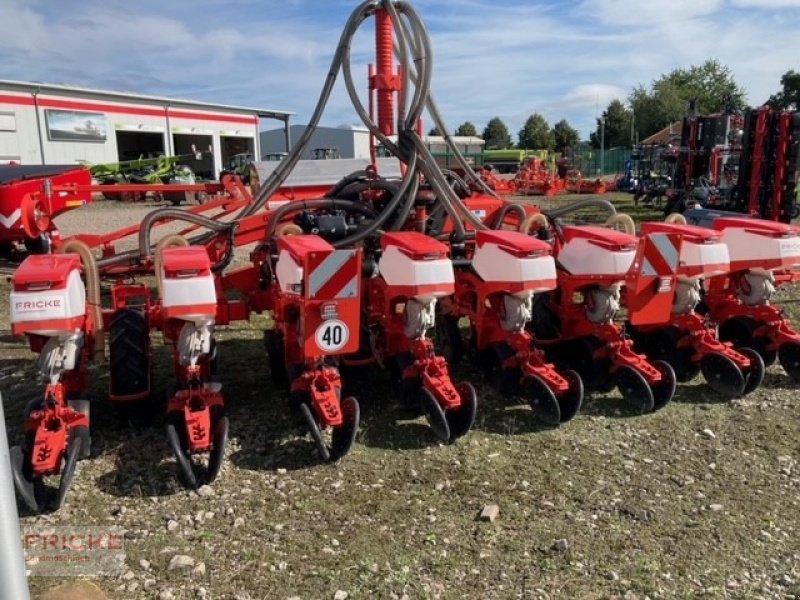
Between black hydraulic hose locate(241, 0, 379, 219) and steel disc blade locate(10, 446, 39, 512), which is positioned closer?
steel disc blade locate(10, 446, 39, 512)

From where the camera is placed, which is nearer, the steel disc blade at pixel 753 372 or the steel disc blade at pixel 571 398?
the steel disc blade at pixel 571 398

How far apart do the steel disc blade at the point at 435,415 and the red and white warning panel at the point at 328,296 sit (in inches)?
20.5

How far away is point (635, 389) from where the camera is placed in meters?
4.53

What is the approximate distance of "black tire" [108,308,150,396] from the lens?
13.7 feet

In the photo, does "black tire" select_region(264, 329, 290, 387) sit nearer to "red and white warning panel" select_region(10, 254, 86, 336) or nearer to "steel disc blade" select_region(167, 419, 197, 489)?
"steel disc blade" select_region(167, 419, 197, 489)

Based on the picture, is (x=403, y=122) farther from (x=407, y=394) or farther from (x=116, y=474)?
(x=116, y=474)

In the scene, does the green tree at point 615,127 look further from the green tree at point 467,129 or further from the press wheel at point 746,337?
the press wheel at point 746,337

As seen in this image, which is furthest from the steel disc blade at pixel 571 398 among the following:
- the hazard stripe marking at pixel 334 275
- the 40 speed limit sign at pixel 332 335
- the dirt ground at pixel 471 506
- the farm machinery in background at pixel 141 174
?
the farm machinery in background at pixel 141 174

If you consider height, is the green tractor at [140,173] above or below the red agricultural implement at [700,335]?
above

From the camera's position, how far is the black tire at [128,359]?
4.17m

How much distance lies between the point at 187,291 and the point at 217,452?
0.91 metres

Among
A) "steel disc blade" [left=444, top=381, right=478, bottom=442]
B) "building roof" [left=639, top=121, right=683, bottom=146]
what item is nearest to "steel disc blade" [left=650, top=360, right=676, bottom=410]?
"steel disc blade" [left=444, top=381, right=478, bottom=442]

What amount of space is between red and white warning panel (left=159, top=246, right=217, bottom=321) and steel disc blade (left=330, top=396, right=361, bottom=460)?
932 mm

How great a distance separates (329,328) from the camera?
403 cm
